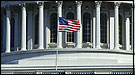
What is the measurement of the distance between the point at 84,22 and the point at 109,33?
3.51 metres

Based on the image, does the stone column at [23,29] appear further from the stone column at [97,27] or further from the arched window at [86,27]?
the stone column at [97,27]

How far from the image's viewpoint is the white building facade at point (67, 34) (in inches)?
3482

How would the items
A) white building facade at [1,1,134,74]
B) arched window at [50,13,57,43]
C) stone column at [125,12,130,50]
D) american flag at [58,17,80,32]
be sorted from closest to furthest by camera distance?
american flag at [58,17,80,32], white building facade at [1,1,134,74], arched window at [50,13,57,43], stone column at [125,12,130,50]

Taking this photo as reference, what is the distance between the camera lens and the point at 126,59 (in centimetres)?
8938

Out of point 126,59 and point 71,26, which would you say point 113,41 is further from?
point 71,26

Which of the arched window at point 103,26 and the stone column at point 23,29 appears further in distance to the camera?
the arched window at point 103,26

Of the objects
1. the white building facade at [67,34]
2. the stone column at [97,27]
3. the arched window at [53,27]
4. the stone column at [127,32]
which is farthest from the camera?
the stone column at [127,32]

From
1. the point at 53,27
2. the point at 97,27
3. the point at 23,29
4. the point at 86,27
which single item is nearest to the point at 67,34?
the point at 53,27

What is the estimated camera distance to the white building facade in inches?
3482

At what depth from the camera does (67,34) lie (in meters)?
92.4

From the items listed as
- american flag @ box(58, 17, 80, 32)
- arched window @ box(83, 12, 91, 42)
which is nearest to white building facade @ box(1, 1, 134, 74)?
arched window @ box(83, 12, 91, 42)

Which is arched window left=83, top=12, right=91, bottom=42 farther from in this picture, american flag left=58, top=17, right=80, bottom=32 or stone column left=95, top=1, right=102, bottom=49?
american flag left=58, top=17, right=80, bottom=32

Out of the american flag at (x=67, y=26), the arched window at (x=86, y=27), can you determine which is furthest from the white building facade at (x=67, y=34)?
the american flag at (x=67, y=26)

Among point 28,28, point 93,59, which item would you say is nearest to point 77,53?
point 93,59
